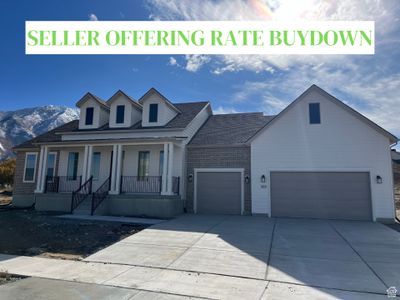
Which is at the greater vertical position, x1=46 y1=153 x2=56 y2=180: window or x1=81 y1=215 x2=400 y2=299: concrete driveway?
x1=46 y1=153 x2=56 y2=180: window

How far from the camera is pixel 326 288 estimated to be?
4.70 m

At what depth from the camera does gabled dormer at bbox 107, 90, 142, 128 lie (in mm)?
16578

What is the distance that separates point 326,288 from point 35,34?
11631 millimetres

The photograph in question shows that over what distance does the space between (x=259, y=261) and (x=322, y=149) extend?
336 inches

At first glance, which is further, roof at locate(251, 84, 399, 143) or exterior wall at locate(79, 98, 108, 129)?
exterior wall at locate(79, 98, 108, 129)

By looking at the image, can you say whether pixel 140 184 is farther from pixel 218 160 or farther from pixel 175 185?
pixel 218 160

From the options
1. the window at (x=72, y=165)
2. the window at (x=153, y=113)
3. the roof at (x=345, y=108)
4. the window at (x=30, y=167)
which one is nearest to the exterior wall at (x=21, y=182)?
the window at (x=30, y=167)

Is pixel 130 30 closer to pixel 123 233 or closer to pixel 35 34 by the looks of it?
pixel 35 34

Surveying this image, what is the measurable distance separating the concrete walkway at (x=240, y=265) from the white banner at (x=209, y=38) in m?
6.19

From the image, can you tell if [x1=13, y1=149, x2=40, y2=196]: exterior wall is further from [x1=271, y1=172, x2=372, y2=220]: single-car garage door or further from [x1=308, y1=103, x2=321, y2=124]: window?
[x1=308, y1=103, x2=321, y2=124]: window

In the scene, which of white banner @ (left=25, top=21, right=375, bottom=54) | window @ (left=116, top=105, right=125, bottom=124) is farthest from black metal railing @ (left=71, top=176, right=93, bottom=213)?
white banner @ (left=25, top=21, right=375, bottom=54)

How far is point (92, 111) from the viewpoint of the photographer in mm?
17375

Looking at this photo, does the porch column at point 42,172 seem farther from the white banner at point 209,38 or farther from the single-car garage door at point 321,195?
the single-car garage door at point 321,195

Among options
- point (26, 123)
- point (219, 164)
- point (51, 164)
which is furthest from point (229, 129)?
point (26, 123)
